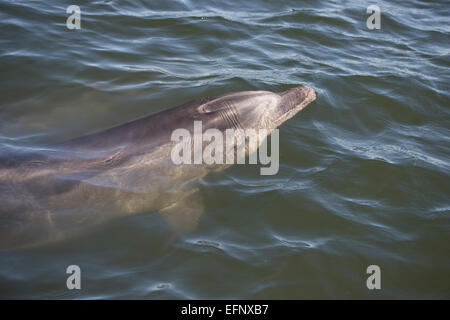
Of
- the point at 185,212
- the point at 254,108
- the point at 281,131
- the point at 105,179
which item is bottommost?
the point at 185,212

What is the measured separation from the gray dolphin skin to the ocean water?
200mm

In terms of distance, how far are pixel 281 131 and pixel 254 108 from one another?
950 mm

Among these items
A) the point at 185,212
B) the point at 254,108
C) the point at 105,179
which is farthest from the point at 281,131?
the point at 105,179

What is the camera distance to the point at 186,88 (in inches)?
363

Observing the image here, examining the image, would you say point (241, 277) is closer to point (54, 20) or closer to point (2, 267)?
point (2, 267)

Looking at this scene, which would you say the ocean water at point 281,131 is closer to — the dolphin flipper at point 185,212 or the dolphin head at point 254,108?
the dolphin flipper at point 185,212

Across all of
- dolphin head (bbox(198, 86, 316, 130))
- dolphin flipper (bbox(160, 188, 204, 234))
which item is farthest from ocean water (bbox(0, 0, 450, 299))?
dolphin head (bbox(198, 86, 316, 130))

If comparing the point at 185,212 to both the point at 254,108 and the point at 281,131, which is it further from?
the point at 281,131

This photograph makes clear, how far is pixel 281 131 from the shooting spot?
8.25 m

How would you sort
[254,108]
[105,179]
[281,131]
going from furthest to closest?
[281,131] < [254,108] < [105,179]

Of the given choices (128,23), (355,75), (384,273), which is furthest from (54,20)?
(384,273)

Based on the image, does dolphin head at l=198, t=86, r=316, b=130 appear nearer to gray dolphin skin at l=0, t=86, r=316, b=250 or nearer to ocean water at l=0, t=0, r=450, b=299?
gray dolphin skin at l=0, t=86, r=316, b=250

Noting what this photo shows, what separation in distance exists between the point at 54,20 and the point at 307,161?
22.9ft

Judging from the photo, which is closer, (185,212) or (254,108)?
(185,212)
